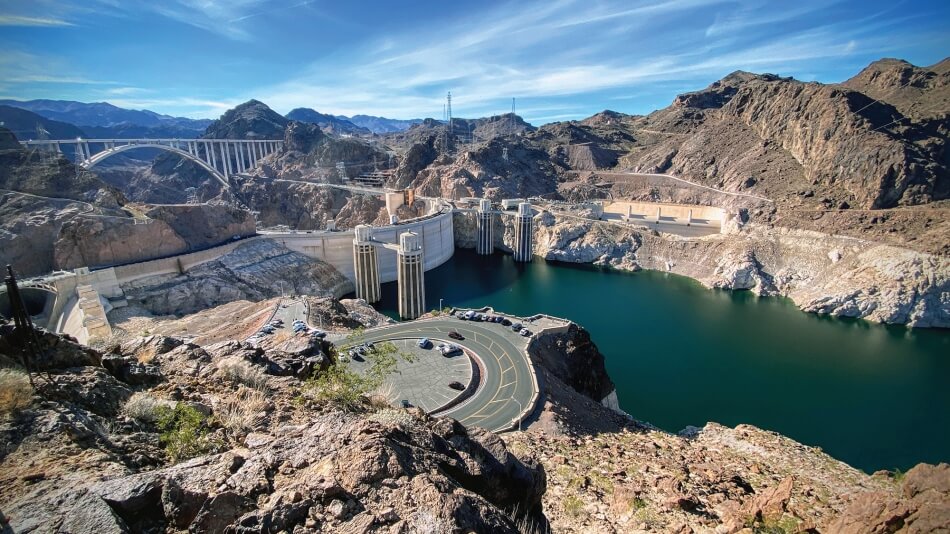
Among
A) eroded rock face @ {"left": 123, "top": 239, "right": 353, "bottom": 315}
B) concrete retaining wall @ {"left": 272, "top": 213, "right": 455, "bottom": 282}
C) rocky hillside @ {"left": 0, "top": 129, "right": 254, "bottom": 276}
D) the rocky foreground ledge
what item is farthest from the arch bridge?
the rocky foreground ledge

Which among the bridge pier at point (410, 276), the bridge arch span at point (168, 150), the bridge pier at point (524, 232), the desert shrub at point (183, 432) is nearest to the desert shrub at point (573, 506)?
the desert shrub at point (183, 432)

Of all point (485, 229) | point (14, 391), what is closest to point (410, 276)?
point (485, 229)

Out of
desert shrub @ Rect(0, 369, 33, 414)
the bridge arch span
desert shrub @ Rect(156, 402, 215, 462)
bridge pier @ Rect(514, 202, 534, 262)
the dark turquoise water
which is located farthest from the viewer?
the bridge arch span

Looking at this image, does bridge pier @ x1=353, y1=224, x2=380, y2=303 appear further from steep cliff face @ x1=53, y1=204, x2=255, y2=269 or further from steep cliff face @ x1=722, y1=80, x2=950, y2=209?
steep cliff face @ x1=722, y1=80, x2=950, y2=209

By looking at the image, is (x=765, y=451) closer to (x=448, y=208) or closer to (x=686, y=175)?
(x=448, y=208)

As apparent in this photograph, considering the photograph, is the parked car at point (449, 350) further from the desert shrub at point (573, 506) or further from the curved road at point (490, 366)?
the desert shrub at point (573, 506)

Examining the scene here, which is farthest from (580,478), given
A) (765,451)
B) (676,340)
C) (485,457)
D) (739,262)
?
(739,262)

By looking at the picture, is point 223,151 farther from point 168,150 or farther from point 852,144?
point 852,144
